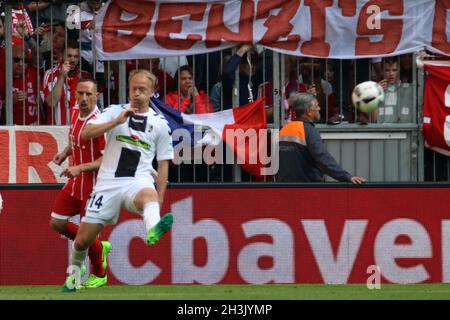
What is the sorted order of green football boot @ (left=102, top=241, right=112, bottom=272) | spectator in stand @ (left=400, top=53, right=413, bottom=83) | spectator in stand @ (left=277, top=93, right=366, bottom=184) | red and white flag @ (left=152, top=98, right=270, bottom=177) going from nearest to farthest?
green football boot @ (left=102, top=241, right=112, bottom=272)
spectator in stand @ (left=277, top=93, right=366, bottom=184)
red and white flag @ (left=152, top=98, right=270, bottom=177)
spectator in stand @ (left=400, top=53, right=413, bottom=83)

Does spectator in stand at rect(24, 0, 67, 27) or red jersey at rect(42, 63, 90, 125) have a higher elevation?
spectator in stand at rect(24, 0, 67, 27)

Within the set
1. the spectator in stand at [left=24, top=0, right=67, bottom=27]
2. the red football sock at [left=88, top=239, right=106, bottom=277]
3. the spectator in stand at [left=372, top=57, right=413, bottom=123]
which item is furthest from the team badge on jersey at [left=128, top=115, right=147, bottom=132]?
the spectator in stand at [left=372, top=57, right=413, bottom=123]

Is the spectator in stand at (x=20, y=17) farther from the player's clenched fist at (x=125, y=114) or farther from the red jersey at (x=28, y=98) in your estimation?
the player's clenched fist at (x=125, y=114)

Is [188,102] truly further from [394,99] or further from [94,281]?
[94,281]

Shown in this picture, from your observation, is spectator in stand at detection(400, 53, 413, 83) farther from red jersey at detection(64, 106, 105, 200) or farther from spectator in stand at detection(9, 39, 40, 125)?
spectator in stand at detection(9, 39, 40, 125)

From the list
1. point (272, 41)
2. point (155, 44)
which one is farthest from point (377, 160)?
point (155, 44)

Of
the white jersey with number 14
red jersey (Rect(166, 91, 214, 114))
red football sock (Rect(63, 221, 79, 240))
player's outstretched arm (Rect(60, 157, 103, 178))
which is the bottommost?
red football sock (Rect(63, 221, 79, 240))

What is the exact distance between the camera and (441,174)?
15.4m

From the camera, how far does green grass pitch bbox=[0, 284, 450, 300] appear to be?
11.8 m

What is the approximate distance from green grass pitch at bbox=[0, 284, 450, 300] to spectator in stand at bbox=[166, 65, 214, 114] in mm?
2190

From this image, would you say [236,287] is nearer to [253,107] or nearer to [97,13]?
[253,107]

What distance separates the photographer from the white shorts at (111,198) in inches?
476

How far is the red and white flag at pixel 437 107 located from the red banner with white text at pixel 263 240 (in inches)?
37.4

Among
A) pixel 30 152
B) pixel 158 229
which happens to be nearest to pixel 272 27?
pixel 30 152
